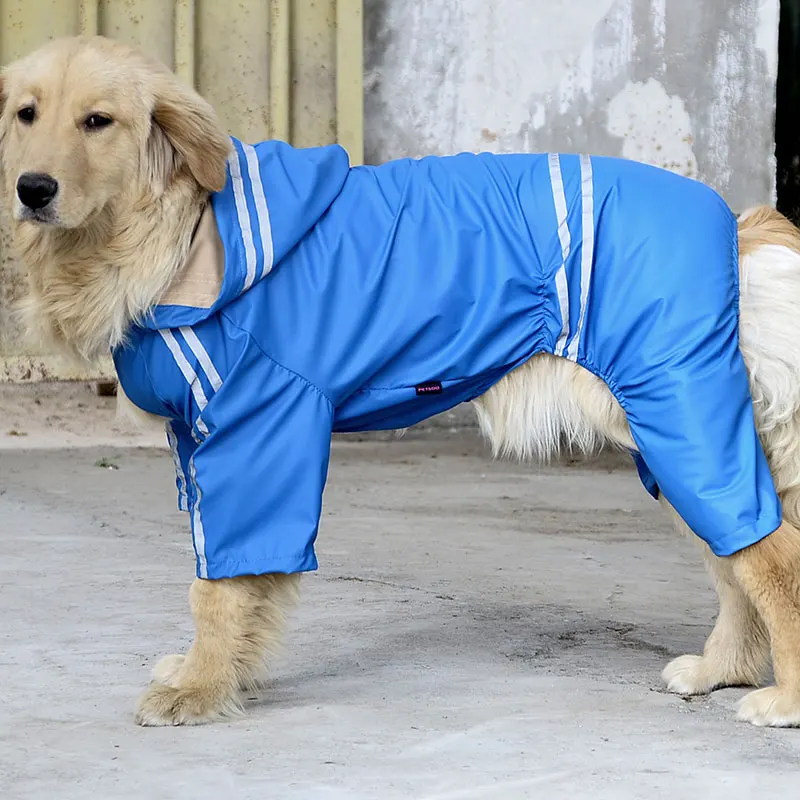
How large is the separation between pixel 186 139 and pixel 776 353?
53.0 inches

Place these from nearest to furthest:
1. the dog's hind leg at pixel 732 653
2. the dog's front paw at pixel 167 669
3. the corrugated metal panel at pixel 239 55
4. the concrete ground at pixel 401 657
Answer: the concrete ground at pixel 401 657, the dog's front paw at pixel 167 669, the dog's hind leg at pixel 732 653, the corrugated metal panel at pixel 239 55

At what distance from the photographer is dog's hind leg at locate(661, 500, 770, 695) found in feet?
10.1

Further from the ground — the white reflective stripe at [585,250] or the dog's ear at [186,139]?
the dog's ear at [186,139]

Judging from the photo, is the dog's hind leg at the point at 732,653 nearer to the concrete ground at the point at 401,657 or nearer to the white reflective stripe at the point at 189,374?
the concrete ground at the point at 401,657

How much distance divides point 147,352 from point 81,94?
561 millimetres

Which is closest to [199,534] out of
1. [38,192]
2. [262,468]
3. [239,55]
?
[262,468]

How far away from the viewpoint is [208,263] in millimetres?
2801

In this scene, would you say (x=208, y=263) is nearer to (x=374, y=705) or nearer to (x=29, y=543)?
(x=374, y=705)

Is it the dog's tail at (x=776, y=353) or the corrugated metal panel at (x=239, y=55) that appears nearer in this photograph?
the dog's tail at (x=776, y=353)

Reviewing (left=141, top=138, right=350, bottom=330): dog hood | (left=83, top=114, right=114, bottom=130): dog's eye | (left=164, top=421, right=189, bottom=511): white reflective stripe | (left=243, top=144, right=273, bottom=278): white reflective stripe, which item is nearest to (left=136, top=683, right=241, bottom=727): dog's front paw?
(left=164, top=421, right=189, bottom=511): white reflective stripe

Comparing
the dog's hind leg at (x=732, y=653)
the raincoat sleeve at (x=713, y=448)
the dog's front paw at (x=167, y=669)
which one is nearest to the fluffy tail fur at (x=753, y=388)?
the raincoat sleeve at (x=713, y=448)

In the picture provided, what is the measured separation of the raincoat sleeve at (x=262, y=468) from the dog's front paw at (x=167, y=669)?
1.08 ft

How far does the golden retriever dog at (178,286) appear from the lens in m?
2.76

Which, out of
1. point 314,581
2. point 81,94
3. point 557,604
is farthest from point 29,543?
point 81,94
